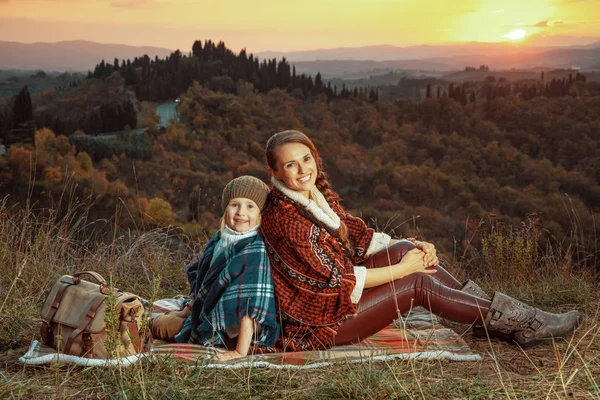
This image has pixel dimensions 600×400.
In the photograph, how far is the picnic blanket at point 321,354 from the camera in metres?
3.04

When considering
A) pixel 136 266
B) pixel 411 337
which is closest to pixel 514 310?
pixel 411 337

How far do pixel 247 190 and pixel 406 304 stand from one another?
102 cm

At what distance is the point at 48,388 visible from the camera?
2.88 m

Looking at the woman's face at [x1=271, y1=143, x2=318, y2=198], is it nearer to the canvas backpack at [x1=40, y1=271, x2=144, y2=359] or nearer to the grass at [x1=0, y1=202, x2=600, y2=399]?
the grass at [x1=0, y1=202, x2=600, y2=399]

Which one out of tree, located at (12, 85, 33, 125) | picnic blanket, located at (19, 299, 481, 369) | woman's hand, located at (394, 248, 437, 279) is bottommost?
tree, located at (12, 85, 33, 125)

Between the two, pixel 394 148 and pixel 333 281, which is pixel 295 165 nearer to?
pixel 333 281

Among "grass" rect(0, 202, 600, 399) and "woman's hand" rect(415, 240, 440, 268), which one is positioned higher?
"woman's hand" rect(415, 240, 440, 268)

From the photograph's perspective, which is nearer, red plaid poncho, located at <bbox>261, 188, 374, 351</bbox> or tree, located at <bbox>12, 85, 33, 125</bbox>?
red plaid poncho, located at <bbox>261, 188, 374, 351</bbox>

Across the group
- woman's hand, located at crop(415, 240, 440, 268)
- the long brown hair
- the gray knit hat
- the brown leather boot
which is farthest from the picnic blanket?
the gray knit hat

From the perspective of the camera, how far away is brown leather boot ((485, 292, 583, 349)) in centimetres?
343

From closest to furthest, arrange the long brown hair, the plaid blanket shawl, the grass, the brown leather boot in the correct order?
the grass
the plaid blanket shawl
the long brown hair
the brown leather boot

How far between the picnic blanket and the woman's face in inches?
33.4

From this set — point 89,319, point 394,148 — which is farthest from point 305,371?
point 394,148

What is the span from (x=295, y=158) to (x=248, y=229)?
43cm
